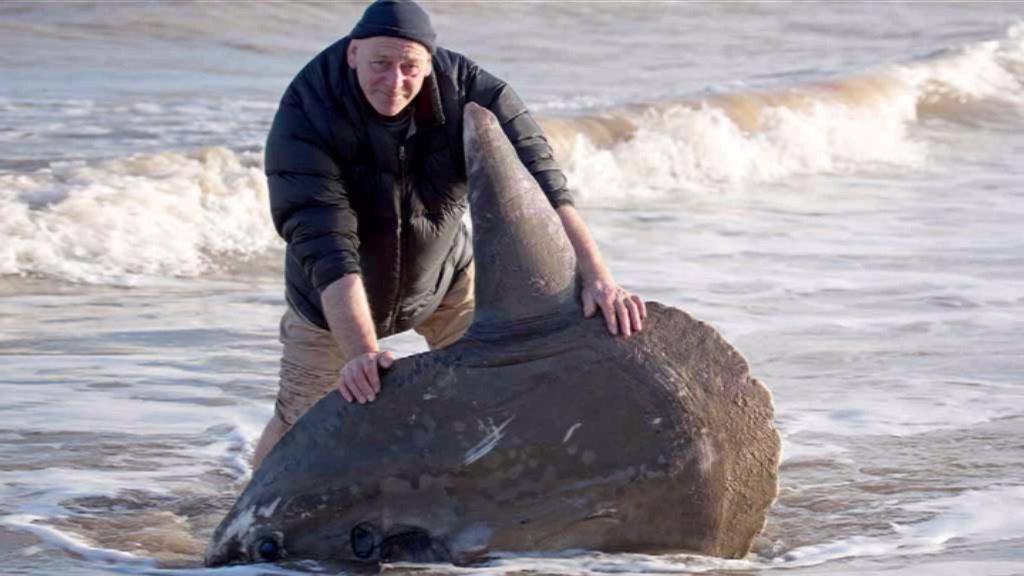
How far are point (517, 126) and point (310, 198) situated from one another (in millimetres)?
632

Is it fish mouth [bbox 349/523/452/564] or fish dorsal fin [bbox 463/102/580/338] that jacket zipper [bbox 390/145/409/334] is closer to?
fish dorsal fin [bbox 463/102/580/338]

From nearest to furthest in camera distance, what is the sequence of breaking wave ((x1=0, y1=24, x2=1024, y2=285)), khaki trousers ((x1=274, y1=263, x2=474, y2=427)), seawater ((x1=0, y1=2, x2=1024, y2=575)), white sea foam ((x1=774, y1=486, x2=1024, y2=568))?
white sea foam ((x1=774, y1=486, x2=1024, y2=568))
khaki trousers ((x1=274, y1=263, x2=474, y2=427))
seawater ((x1=0, y1=2, x2=1024, y2=575))
breaking wave ((x1=0, y1=24, x2=1024, y2=285))

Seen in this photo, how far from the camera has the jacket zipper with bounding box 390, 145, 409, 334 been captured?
543 centimetres

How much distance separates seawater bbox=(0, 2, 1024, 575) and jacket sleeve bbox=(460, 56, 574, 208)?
1041mm

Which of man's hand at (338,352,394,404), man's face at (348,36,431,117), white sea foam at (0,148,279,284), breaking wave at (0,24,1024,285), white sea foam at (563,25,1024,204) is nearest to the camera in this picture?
man's hand at (338,352,394,404)

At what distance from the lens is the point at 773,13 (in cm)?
3083

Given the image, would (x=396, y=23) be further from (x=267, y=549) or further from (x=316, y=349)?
(x=267, y=549)

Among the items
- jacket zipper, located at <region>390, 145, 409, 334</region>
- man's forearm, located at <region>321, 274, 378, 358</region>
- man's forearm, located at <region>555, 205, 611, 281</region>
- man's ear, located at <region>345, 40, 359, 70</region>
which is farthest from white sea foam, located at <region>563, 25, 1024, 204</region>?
man's forearm, located at <region>321, 274, 378, 358</region>

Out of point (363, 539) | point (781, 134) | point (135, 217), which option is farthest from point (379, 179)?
A: point (781, 134)

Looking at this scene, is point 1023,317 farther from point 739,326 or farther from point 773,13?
point 773,13

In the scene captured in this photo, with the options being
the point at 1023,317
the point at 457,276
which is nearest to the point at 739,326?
the point at 1023,317

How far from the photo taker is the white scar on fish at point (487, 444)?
5098mm

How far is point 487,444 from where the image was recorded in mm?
5102

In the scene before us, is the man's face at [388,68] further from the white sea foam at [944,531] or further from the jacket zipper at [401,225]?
the white sea foam at [944,531]
